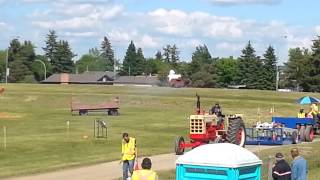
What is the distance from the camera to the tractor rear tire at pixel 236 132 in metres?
26.0

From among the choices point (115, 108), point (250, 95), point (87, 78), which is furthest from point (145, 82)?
point (115, 108)

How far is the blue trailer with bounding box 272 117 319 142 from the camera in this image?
32219mm

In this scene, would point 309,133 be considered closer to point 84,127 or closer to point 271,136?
point 271,136

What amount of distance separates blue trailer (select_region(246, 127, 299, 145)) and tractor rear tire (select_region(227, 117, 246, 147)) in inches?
145

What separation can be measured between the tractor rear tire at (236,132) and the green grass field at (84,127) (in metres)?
3.03

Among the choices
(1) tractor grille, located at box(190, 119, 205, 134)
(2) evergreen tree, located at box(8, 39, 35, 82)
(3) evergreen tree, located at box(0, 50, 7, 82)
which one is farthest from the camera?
(3) evergreen tree, located at box(0, 50, 7, 82)

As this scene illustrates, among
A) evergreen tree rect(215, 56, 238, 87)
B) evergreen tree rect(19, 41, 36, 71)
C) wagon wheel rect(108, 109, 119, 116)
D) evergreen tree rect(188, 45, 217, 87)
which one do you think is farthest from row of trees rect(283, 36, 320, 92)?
evergreen tree rect(19, 41, 36, 71)

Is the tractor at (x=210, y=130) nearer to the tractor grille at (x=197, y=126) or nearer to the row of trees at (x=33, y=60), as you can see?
the tractor grille at (x=197, y=126)

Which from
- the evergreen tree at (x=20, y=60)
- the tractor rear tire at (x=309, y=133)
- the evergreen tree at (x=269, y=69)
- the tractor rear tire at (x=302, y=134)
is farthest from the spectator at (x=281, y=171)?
the evergreen tree at (x=20, y=60)

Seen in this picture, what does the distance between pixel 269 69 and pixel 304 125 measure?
109952 mm

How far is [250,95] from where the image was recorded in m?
78.7

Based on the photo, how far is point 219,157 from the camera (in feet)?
25.3

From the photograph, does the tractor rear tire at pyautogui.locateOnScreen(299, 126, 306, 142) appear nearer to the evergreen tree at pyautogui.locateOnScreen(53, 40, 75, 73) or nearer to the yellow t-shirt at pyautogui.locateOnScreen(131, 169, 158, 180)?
the yellow t-shirt at pyautogui.locateOnScreen(131, 169, 158, 180)

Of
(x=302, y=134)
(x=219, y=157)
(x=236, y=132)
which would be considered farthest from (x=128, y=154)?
(x=302, y=134)
